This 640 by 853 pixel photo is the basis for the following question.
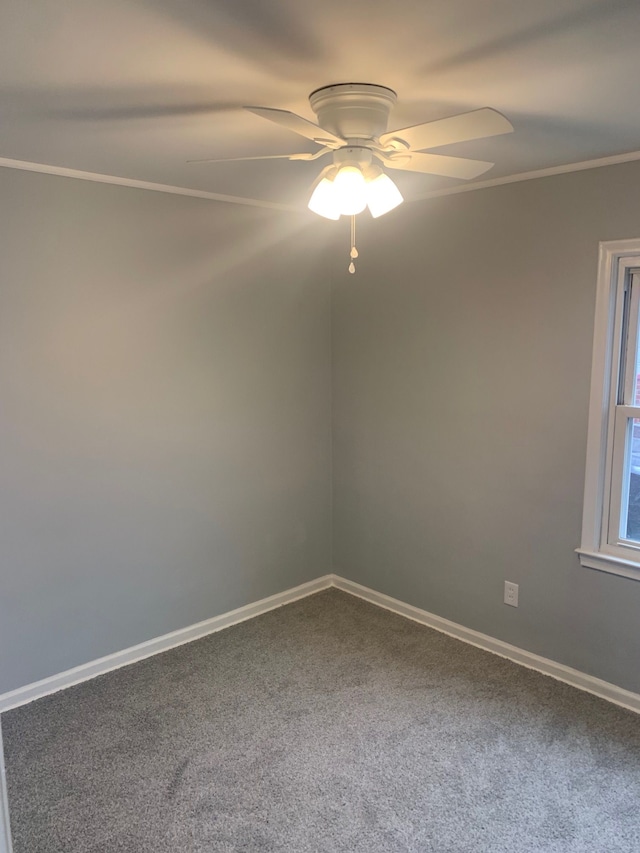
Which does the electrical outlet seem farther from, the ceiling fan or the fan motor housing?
the fan motor housing

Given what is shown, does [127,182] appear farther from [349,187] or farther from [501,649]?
[501,649]

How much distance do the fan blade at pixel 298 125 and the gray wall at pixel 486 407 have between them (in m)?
1.29

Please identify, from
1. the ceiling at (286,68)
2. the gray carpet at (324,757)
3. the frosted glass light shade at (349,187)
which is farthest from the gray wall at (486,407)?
the frosted glass light shade at (349,187)

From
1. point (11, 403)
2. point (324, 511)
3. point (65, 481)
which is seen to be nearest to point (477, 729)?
point (324, 511)

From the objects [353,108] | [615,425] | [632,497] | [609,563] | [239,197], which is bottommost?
[609,563]

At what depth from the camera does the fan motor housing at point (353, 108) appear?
1630 millimetres

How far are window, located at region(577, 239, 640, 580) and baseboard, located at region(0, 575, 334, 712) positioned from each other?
1.68 meters

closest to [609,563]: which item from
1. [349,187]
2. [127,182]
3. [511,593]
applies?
[511,593]

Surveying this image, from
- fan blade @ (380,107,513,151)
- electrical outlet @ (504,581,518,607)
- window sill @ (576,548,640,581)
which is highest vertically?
fan blade @ (380,107,513,151)

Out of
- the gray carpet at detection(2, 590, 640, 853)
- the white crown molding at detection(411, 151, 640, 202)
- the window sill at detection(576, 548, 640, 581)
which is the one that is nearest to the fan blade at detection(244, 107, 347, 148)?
the white crown molding at detection(411, 151, 640, 202)

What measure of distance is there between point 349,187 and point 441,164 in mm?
328

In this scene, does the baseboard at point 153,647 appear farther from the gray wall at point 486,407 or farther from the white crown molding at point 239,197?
the white crown molding at point 239,197

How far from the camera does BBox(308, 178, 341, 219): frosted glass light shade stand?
1.78 metres

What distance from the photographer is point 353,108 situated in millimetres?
1665
